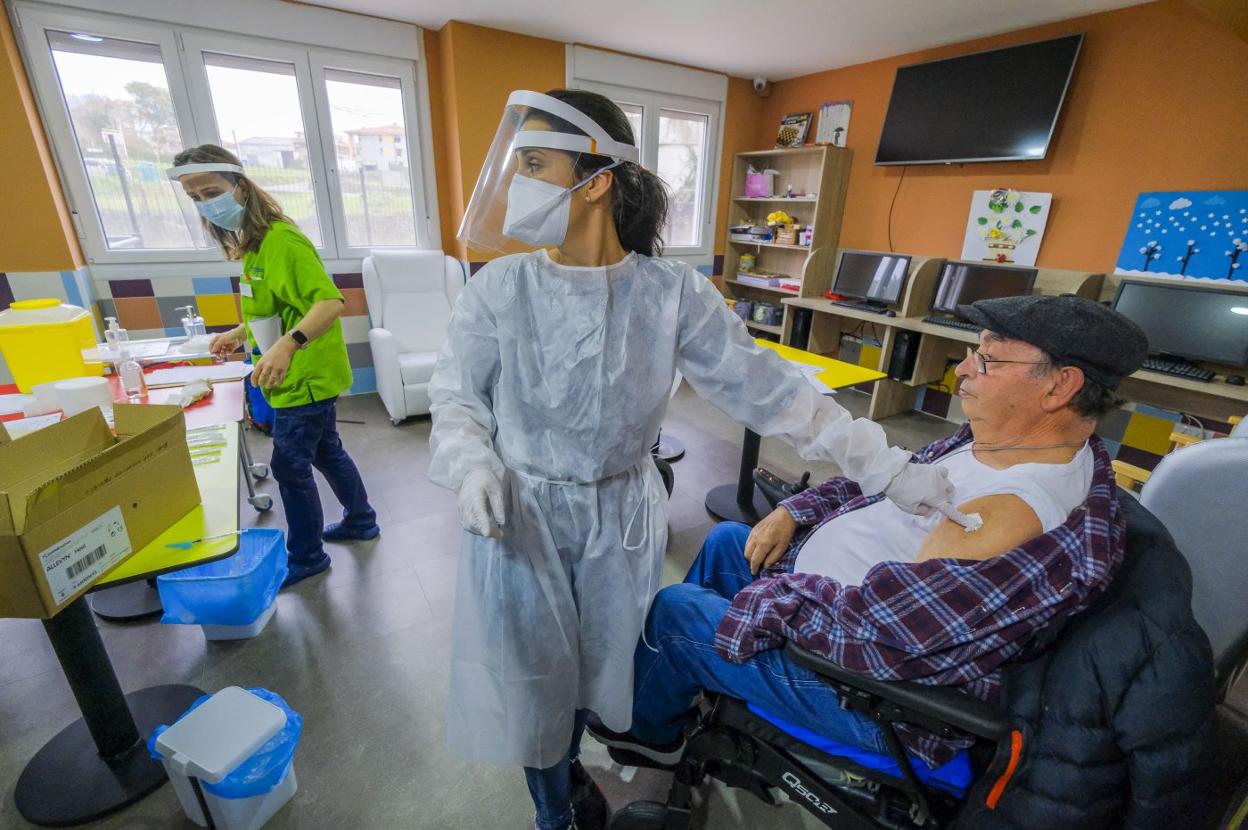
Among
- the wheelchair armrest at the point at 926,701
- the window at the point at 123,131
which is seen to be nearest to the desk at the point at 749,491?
the wheelchair armrest at the point at 926,701

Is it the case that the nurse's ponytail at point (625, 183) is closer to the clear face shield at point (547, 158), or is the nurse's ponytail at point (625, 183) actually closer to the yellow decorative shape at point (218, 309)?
the clear face shield at point (547, 158)

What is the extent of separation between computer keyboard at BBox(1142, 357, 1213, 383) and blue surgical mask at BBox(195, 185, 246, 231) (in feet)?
12.4

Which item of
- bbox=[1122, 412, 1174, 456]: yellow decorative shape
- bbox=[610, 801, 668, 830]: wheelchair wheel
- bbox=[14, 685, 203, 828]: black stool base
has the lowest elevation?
bbox=[14, 685, 203, 828]: black stool base

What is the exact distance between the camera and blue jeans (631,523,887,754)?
923 mm

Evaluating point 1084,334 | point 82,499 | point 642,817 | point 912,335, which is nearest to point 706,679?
point 642,817

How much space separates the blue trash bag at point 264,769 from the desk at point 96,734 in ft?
0.35

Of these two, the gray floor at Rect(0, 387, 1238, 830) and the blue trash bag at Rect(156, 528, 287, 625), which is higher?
the blue trash bag at Rect(156, 528, 287, 625)

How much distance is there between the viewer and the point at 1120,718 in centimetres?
70

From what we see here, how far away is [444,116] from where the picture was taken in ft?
12.5

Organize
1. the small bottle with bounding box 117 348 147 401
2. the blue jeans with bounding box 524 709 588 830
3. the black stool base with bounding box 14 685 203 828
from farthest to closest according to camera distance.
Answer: the small bottle with bounding box 117 348 147 401 → the black stool base with bounding box 14 685 203 828 → the blue jeans with bounding box 524 709 588 830

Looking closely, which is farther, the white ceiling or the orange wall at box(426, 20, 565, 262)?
the orange wall at box(426, 20, 565, 262)

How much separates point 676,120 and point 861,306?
2.25m

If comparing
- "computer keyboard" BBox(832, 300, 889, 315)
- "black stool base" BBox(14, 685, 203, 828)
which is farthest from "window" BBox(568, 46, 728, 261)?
"black stool base" BBox(14, 685, 203, 828)

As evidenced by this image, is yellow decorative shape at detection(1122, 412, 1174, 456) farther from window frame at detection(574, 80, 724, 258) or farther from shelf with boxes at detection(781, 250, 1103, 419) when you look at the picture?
window frame at detection(574, 80, 724, 258)
